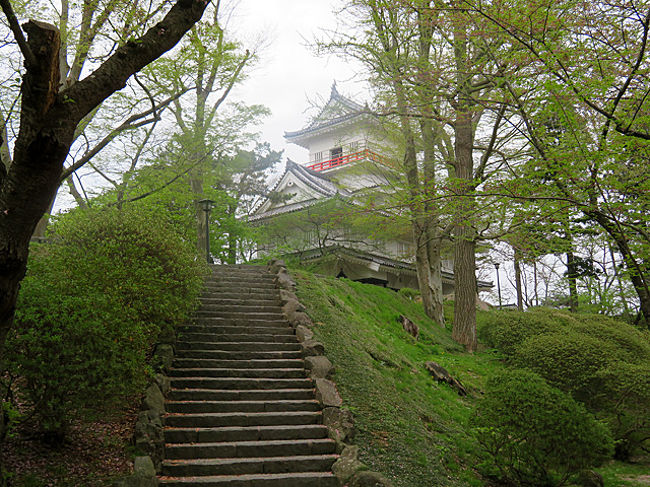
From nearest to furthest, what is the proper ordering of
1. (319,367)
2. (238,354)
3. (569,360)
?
1. (319,367)
2. (238,354)
3. (569,360)

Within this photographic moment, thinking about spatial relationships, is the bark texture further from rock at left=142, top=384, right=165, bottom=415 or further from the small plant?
the small plant

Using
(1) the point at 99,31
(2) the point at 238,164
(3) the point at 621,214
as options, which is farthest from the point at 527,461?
(2) the point at 238,164

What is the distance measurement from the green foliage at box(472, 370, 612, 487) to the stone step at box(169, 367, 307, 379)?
351cm

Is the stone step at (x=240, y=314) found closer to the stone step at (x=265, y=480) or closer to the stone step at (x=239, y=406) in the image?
the stone step at (x=239, y=406)

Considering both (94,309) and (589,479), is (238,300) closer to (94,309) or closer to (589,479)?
(94,309)

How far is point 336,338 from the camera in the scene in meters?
11.1

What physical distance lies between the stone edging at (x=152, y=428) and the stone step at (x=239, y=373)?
303 mm

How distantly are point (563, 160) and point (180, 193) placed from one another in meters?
13.9

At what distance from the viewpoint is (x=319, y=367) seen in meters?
9.52

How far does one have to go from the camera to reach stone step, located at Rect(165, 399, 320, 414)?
8250 millimetres

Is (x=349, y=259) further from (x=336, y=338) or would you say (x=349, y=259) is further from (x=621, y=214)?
(x=621, y=214)

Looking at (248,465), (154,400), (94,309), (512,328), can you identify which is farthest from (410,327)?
(94,309)

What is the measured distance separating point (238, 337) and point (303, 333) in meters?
1.39

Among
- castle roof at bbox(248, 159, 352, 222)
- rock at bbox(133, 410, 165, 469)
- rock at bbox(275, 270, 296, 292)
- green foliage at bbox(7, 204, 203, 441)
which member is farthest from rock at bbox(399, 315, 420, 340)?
rock at bbox(133, 410, 165, 469)
